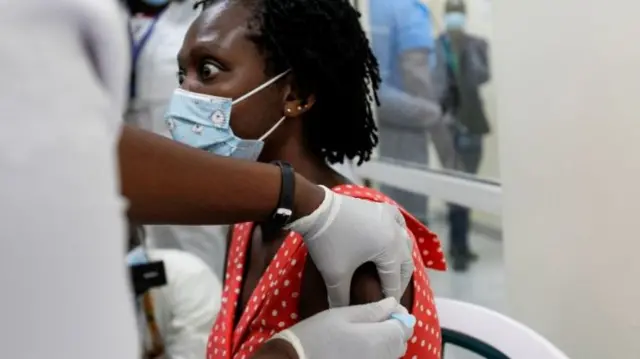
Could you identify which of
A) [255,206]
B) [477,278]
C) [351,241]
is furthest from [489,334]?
[477,278]

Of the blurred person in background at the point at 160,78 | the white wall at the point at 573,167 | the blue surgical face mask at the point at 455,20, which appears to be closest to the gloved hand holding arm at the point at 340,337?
the white wall at the point at 573,167

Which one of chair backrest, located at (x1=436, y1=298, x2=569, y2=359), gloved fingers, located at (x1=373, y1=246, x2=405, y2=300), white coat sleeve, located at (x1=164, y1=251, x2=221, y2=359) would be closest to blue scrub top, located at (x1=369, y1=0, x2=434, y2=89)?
white coat sleeve, located at (x1=164, y1=251, x2=221, y2=359)

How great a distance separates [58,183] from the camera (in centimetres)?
31

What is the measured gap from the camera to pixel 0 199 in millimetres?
303

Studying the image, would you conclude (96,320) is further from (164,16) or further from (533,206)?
(164,16)

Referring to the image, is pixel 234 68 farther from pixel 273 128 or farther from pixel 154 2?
pixel 154 2

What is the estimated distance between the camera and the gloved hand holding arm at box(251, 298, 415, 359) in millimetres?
938

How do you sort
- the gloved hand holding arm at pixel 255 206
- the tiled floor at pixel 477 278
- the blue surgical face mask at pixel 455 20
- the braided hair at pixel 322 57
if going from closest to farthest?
1. the gloved hand holding arm at pixel 255 206
2. the braided hair at pixel 322 57
3. the blue surgical face mask at pixel 455 20
4. the tiled floor at pixel 477 278

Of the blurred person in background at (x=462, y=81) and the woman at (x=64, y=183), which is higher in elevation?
the woman at (x=64, y=183)

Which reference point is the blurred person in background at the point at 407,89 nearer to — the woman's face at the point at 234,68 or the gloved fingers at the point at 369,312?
the woman's face at the point at 234,68

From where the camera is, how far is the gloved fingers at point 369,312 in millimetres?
951

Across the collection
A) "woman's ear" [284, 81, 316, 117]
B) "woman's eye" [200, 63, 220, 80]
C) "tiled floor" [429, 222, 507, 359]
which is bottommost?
"tiled floor" [429, 222, 507, 359]

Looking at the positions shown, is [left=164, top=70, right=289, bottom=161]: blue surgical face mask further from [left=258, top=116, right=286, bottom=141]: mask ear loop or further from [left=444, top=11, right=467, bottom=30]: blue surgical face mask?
[left=444, top=11, right=467, bottom=30]: blue surgical face mask

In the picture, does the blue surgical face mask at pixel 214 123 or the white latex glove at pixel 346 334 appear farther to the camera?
the blue surgical face mask at pixel 214 123
